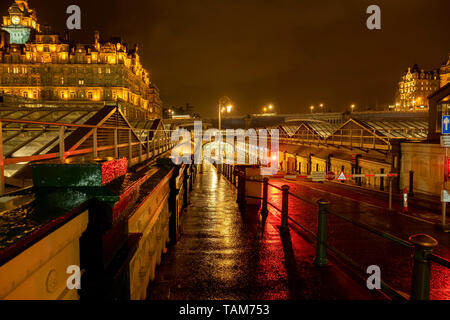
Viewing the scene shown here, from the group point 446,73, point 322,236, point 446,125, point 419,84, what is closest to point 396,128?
point 446,125

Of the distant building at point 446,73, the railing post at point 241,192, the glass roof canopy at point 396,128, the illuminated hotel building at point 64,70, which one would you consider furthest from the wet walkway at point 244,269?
the distant building at point 446,73

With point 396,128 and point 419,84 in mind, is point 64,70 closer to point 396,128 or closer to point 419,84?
point 396,128

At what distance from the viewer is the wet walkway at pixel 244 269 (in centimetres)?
372

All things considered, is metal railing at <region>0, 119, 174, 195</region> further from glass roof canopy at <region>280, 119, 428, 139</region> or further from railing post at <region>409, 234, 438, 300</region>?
glass roof canopy at <region>280, 119, 428, 139</region>

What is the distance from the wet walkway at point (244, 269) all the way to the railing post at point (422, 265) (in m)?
1.21

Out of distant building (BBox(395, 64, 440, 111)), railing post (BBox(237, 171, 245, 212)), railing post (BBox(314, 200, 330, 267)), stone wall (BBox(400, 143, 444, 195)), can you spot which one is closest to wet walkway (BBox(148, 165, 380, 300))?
railing post (BBox(314, 200, 330, 267))

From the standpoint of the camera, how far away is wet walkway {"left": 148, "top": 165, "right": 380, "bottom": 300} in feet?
12.2

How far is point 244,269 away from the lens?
4.42 m

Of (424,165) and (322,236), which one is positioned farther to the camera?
(424,165)

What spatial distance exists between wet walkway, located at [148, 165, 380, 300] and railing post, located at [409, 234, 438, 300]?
121 centimetres

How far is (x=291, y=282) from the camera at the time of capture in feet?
13.2

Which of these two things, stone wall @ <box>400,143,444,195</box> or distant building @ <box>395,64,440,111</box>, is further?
distant building @ <box>395,64,440,111</box>

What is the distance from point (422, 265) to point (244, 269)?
8.35 ft

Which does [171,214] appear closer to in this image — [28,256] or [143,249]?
[143,249]
